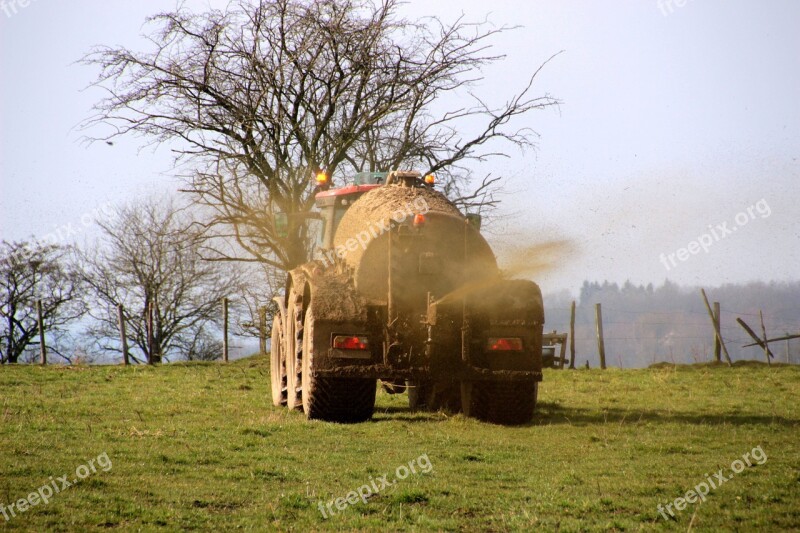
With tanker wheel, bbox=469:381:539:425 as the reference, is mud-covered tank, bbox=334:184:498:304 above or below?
above

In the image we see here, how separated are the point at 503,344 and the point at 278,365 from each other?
5.05 meters

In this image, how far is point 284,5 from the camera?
2122cm

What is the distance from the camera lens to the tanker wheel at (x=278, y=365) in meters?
14.8

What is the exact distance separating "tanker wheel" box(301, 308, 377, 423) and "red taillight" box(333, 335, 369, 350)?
43 cm

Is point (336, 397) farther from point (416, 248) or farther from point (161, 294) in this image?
point (161, 294)

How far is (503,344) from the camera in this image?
1170 centimetres

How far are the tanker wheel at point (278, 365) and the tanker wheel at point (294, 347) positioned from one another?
1.79 ft

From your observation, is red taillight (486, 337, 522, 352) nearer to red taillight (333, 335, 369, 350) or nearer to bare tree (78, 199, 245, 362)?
red taillight (333, 335, 369, 350)

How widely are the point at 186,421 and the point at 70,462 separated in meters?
3.51

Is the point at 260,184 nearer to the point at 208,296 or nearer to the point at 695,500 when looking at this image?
the point at 695,500

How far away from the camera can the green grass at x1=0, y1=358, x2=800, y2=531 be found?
6.82 m

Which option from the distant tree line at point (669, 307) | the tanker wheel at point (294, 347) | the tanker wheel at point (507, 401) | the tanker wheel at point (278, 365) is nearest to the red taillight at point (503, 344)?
→ the tanker wheel at point (507, 401)

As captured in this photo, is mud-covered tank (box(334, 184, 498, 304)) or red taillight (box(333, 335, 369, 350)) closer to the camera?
red taillight (box(333, 335, 369, 350))

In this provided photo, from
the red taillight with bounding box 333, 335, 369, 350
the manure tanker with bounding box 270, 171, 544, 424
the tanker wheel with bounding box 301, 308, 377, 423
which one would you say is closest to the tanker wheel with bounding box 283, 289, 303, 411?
the manure tanker with bounding box 270, 171, 544, 424
